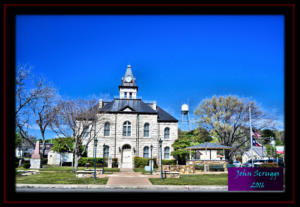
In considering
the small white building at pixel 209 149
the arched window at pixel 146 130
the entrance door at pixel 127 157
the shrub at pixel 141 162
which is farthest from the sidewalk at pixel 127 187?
the arched window at pixel 146 130

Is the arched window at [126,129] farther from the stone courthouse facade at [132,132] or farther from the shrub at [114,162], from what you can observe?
the shrub at [114,162]

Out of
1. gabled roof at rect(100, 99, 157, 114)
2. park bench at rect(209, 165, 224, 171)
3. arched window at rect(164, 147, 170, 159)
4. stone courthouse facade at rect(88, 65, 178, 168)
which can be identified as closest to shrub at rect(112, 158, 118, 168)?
stone courthouse facade at rect(88, 65, 178, 168)

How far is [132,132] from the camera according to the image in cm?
3762

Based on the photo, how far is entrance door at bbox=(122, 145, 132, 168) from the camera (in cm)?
3616

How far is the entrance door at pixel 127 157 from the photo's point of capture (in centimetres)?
3616

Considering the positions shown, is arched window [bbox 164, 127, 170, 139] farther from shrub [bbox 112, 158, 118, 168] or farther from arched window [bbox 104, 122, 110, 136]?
arched window [bbox 104, 122, 110, 136]

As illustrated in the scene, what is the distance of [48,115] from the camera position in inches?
1240

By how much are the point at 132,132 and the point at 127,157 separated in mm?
3731
